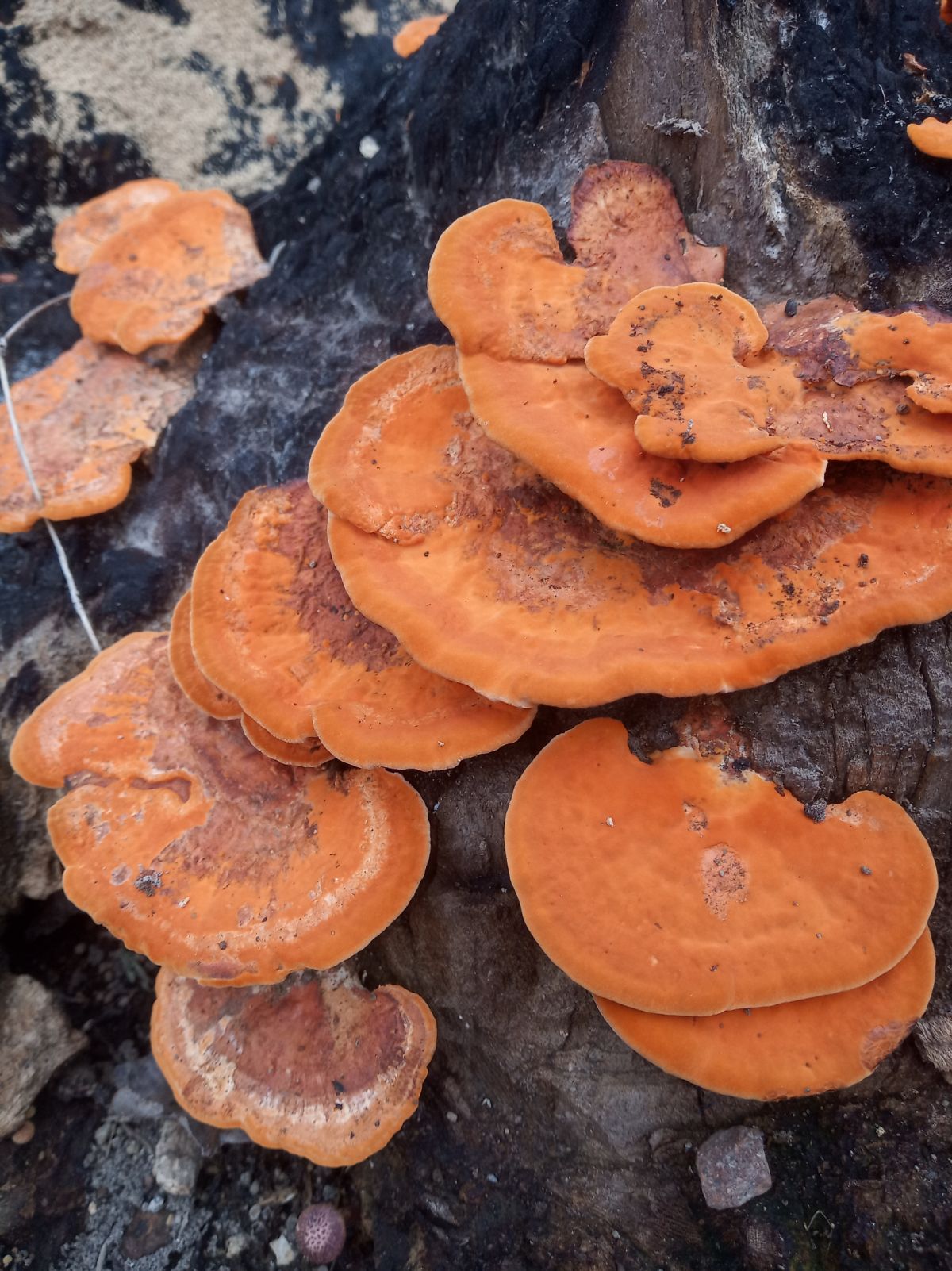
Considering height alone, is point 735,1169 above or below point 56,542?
below

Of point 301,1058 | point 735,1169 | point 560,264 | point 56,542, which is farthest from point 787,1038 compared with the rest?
point 56,542

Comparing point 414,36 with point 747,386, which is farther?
point 414,36

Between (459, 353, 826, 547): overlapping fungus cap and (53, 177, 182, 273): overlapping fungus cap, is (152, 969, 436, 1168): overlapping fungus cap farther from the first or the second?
(53, 177, 182, 273): overlapping fungus cap

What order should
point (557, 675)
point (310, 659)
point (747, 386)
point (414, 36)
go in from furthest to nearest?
point (414, 36) < point (310, 659) < point (747, 386) < point (557, 675)

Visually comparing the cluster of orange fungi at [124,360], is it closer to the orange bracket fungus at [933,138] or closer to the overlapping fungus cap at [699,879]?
the overlapping fungus cap at [699,879]

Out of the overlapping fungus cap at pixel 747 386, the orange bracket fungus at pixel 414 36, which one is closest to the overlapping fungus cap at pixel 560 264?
the overlapping fungus cap at pixel 747 386

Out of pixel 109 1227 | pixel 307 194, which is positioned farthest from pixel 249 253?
pixel 109 1227

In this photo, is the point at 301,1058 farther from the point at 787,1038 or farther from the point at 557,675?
the point at 557,675
